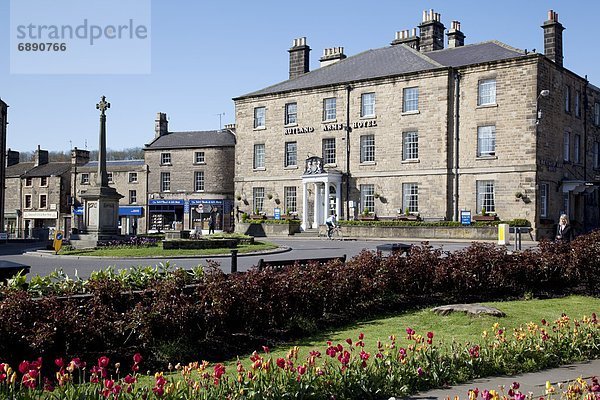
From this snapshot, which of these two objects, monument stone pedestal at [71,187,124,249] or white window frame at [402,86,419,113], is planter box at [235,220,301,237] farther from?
monument stone pedestal at [71,187,124,249]

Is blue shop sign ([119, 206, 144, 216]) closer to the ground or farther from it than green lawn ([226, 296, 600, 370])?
farther from it

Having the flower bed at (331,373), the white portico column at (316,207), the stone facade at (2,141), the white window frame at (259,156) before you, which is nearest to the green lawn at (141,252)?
the flower bed at (331,373)

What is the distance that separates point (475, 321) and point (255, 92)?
139ft

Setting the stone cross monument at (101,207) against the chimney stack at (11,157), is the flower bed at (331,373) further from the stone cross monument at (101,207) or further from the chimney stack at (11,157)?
the chimney stack at (11,157)

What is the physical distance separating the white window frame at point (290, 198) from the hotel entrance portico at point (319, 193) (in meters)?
1.21

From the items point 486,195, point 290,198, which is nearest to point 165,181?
point 290,198

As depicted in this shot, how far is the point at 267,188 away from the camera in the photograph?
49.0 m

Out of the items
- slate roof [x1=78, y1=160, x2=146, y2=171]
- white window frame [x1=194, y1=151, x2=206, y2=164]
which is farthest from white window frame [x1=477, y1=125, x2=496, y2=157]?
slate roof [x1=78, y1=160, x2=146, y2=171]

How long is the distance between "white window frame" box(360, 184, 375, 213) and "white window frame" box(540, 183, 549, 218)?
11.0 m

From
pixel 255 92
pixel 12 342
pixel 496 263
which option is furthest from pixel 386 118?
pixel 12 342

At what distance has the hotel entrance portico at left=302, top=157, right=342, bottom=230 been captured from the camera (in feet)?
146

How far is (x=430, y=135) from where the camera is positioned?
41094 millimetres

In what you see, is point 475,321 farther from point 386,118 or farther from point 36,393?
point 386,118

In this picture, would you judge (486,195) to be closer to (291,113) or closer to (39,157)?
(291,113)
